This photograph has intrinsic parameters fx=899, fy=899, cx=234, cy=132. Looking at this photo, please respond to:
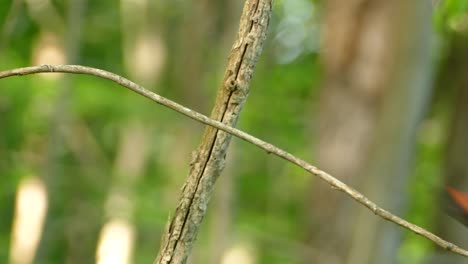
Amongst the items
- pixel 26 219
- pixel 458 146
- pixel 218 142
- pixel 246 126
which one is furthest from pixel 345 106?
pixel 26 219

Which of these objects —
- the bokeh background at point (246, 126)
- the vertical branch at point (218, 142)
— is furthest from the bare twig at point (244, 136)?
the bokeh background at point (246, 126)

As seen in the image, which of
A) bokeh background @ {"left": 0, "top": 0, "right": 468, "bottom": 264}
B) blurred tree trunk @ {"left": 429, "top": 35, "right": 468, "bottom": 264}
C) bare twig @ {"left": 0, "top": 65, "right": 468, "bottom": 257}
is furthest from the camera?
blurred tree trunk @ {"left": 429, "top": 35, "right": 468, "bottom": 264}

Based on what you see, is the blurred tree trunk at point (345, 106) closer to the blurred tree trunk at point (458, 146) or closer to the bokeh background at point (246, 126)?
the bokeh background at point (246, 126)

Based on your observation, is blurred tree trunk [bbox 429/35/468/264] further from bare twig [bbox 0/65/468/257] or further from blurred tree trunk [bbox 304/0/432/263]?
bare twig [bbox 0/65/468/257]

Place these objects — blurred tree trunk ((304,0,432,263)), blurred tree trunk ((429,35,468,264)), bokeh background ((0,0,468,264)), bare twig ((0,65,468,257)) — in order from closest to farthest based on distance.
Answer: bare twig ((0,65,468,257))
bokeh background ((0,0,468,264))
blurred tree trunk ((429,35,468,264))
blurred tree trunk ((304,0,432,263))

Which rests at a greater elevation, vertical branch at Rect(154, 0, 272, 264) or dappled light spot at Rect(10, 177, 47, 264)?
dappled light spot at Rect(10, 177, 47, 264)

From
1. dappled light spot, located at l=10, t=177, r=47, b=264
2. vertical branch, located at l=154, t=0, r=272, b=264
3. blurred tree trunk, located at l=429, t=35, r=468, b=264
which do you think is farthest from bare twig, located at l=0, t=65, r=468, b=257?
dappled light spot, located at l=10, t=177, r=47, b=264

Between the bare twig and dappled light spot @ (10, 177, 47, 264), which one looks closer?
the bare twig
